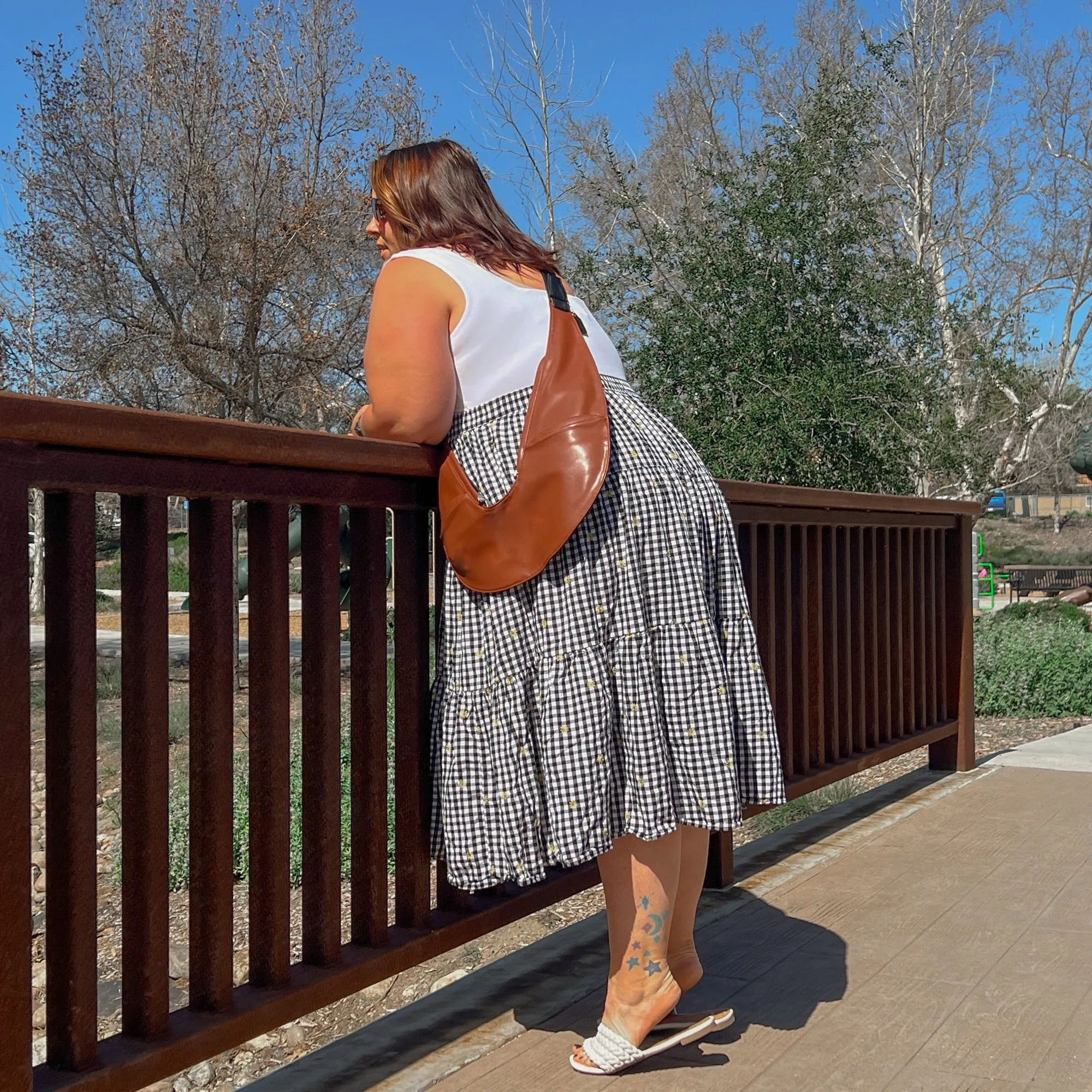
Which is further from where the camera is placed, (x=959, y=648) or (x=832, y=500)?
(x=959, y=648)

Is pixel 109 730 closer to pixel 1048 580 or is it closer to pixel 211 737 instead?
pixel 211 737

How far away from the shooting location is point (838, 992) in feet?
7.98

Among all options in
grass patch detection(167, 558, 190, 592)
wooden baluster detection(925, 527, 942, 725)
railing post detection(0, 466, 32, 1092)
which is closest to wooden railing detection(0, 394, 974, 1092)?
railing post detection(0, 466, 32, 1092)

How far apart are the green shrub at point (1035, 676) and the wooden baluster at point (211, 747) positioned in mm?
5962

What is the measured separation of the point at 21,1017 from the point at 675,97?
23.7m

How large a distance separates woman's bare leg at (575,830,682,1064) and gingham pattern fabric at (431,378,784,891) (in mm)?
95

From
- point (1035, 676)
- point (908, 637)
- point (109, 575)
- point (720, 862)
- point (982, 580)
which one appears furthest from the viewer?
point (109, 575)

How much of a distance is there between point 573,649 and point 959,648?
125 inches

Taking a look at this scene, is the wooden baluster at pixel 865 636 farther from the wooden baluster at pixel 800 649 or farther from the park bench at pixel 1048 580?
the park bench at pixel 1048 580

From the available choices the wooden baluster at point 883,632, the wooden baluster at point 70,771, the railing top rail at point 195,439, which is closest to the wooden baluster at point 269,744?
the railing top rail at point 195,439

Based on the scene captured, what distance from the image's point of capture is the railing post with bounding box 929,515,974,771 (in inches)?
184

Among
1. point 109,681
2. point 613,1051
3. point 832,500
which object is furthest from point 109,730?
point 613,1051

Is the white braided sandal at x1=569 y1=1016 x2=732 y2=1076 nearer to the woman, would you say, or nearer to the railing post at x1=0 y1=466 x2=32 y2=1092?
the woman

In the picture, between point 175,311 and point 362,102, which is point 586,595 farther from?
point 362,102
